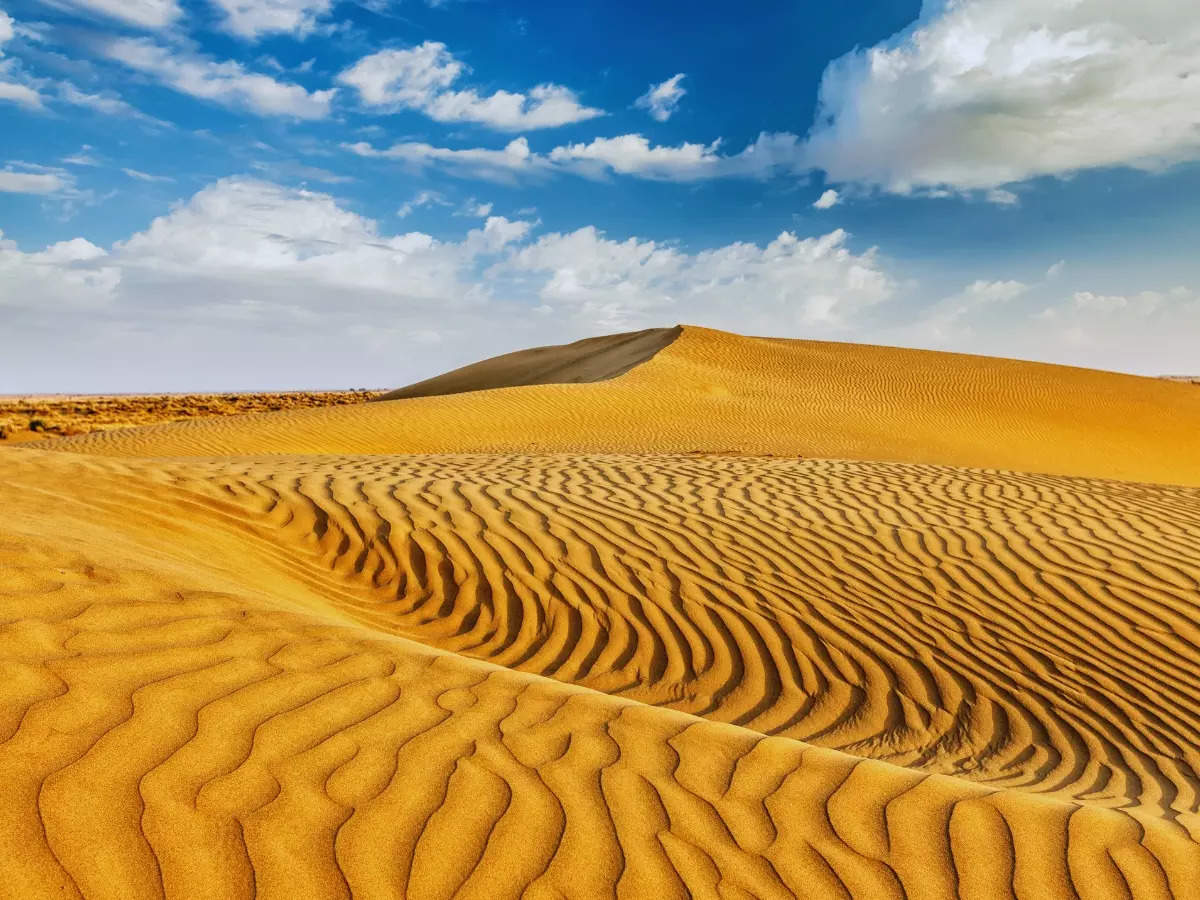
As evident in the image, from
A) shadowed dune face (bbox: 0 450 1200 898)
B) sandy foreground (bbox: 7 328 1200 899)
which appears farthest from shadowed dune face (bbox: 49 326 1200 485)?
shadowed dune face (bbox: 0 450 1200 898)

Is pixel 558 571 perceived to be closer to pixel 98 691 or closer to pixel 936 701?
pixel 936 701

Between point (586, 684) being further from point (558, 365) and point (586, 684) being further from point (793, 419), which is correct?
point (558, 365)

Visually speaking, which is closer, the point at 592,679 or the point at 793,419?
the point at 592,679

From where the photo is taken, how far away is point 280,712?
2732mm

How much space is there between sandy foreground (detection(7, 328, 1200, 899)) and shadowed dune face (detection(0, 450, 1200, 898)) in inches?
0.6

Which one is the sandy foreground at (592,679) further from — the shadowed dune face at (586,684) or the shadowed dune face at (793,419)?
the shadowed dune face at (793,419)

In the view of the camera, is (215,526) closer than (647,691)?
No

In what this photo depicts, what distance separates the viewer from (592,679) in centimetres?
487

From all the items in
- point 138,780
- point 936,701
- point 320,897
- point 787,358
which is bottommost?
point 936,701

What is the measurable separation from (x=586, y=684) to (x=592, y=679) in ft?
0.25

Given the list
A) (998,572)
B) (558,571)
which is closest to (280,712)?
(558,571)

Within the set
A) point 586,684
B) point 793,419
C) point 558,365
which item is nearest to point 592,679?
point 586,684

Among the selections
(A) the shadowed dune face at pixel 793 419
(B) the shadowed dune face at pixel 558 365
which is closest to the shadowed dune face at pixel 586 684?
(A) the shadowed dune face at pixel 793 419

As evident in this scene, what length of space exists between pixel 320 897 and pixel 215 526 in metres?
4.82
